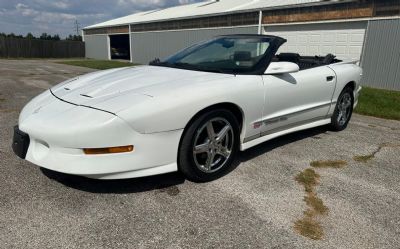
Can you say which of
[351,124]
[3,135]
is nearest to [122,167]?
[3,135]

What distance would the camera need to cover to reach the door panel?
11.1 feet

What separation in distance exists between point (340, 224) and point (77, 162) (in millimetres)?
2008

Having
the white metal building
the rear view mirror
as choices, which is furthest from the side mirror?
the white metal building

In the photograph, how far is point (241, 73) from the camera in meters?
3.24

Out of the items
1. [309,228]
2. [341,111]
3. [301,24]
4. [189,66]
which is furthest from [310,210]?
[301,24]

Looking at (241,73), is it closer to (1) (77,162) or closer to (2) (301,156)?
(2) (301,156)

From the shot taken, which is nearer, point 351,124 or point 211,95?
point 211,95

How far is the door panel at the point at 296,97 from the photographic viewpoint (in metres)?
3.39

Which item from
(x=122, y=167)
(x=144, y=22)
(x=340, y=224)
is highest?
(x=144, y=22)

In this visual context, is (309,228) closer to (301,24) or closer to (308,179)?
(308,179)

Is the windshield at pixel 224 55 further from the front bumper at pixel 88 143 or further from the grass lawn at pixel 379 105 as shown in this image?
the grass lawn at pixel 379 105

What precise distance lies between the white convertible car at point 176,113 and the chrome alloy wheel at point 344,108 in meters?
0.80

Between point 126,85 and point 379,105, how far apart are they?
6586 millimetres

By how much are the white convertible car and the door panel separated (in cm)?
1
